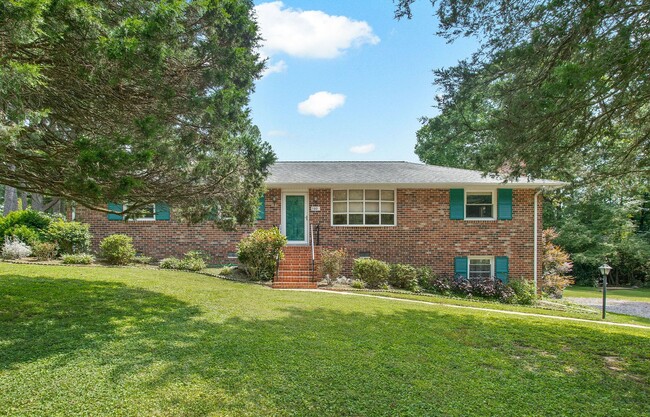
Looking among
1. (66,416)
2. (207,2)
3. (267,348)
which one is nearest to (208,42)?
(207,2)

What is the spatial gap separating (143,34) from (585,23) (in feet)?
19.3

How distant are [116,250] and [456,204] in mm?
11802

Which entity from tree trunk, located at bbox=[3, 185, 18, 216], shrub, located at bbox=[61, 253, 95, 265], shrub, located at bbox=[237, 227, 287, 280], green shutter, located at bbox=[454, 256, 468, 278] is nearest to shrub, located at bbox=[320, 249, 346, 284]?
shrub, located at bbox=[237, 227, 287, 280]

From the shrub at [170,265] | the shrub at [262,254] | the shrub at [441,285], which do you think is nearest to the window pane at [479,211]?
the shrub at [441,285]

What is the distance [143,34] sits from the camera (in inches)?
173

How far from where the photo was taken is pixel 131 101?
567 cm

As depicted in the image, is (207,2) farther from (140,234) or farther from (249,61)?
(140,234)

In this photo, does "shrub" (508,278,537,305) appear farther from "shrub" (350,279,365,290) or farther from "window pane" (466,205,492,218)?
"shrub" (350,279,365,290)

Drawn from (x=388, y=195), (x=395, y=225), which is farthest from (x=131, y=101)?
(x=395, y=225)

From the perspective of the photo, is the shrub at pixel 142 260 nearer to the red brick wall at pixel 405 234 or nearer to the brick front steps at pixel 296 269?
the red brick wall at pixel 405 234

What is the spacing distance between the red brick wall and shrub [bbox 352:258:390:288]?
5.50 ft

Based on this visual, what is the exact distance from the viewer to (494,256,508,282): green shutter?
13.8 m

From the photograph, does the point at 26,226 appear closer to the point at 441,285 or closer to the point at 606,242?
the point at 441,285

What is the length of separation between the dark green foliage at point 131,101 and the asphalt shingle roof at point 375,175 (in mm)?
6071
